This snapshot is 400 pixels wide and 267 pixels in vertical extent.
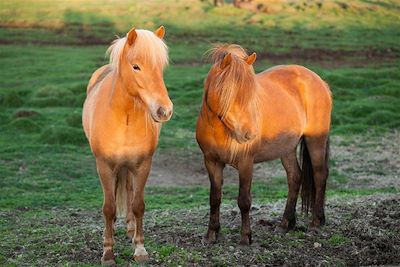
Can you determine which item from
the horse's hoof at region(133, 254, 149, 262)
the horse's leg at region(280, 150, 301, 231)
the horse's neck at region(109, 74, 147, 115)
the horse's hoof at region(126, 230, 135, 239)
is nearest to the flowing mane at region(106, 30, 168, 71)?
the horse's neck at region(109, 74, 147, 115)

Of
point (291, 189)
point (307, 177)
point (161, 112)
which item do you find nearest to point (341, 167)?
point (307, 177)

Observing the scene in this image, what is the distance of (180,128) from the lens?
56.2 feet

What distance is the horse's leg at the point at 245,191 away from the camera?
6.90m

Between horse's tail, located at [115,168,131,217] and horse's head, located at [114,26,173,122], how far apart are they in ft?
4.69

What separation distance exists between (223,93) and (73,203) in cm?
489

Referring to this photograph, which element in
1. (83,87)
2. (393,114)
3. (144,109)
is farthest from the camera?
(83,87)

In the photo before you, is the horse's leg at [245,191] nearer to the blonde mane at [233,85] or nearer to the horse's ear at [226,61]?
the blonde mane at [233,85]

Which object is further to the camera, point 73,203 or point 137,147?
point 73,203

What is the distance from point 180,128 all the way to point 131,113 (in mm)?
10958

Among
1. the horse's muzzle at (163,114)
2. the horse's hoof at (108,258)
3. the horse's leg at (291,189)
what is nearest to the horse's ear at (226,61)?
the horse's muzzle at (163,114)

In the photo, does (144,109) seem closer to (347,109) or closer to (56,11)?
(347,109)

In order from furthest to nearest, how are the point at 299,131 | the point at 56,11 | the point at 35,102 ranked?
the point at 56,11, the point at 35,102, the point at 299,131

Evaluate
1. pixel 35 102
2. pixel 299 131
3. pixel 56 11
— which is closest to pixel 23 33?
pixel 56 11

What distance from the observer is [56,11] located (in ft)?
139
